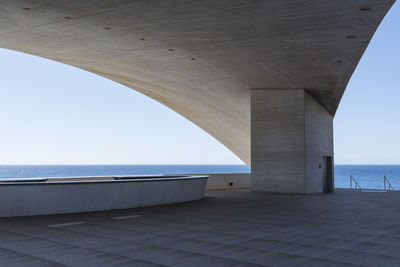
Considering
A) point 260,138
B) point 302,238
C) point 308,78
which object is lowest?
point 302,238

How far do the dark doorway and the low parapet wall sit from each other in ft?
14.6

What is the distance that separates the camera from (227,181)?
23.0 m

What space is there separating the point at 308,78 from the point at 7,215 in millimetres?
13169

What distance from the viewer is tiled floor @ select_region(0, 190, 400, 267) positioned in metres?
5.94

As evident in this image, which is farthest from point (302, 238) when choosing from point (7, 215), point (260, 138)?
point (260, 138)

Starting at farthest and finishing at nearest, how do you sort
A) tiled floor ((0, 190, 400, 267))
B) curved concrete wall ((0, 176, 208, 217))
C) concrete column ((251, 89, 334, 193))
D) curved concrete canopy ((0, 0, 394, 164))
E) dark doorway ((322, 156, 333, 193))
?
dark doorway ((322, 156, 333, 193)), concrete column ((251, 89, 334, 193)), curved concrete canopy ((0, 0, 394, 164)), curved concrete wall ((0, 176, 208, 217)), tiled floor ((0, 190, 400, 267))

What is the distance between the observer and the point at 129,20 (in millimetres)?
12031

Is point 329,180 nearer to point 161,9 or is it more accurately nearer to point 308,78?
point 308,78

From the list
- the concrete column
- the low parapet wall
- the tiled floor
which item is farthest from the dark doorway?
the tiled floor

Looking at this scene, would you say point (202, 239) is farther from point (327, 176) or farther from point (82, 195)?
point (327, 176)

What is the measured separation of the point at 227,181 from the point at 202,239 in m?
15.5

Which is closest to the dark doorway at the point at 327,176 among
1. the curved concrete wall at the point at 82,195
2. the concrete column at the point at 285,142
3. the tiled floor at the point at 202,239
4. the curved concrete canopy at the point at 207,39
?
the concrete column at the point at 285,142

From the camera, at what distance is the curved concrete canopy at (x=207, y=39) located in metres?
10.8

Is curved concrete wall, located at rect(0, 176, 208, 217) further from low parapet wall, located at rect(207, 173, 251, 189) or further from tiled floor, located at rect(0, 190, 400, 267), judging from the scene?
low parapet wall, located at rect(207, 173, 251, 189)
